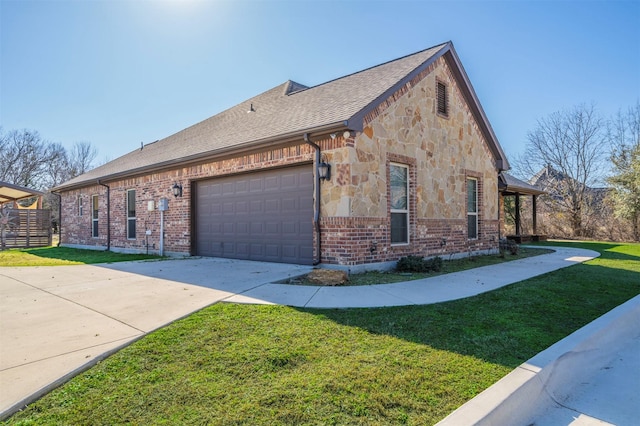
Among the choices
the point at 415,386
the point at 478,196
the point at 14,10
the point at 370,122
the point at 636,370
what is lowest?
the point at 636,370

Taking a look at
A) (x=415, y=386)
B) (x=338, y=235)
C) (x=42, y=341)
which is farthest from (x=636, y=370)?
(x=42, y=341)

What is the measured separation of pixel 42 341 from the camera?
370cm

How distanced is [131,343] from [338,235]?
472 cm

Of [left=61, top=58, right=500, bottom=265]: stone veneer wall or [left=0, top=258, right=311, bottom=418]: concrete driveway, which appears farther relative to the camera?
[left=61, top=58, right=500, bottom=265]: stone veneer wall

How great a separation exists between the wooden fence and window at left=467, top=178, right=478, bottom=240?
67.2 feet

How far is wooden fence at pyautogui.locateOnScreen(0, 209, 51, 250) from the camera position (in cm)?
1756

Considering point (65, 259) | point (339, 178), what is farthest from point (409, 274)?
point (65, 259)

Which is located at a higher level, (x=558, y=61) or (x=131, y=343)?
(x=558, y=61)

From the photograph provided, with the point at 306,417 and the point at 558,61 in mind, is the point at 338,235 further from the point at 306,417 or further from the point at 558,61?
the point at 558,61

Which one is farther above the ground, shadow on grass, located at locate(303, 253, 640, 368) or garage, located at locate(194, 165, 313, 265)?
garage, located at locate(194, 165, 313, 265)

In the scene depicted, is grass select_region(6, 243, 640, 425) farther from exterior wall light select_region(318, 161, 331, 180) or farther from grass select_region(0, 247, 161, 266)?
grass select_region(0, 247, 161, 266)

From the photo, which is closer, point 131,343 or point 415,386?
point 415,386

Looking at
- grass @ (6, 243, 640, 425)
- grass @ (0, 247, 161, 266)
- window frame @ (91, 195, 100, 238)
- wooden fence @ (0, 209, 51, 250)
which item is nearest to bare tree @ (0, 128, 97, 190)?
wooden fence @ (0, 209, 51, 250)

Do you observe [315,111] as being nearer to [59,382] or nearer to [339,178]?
[339,178]
